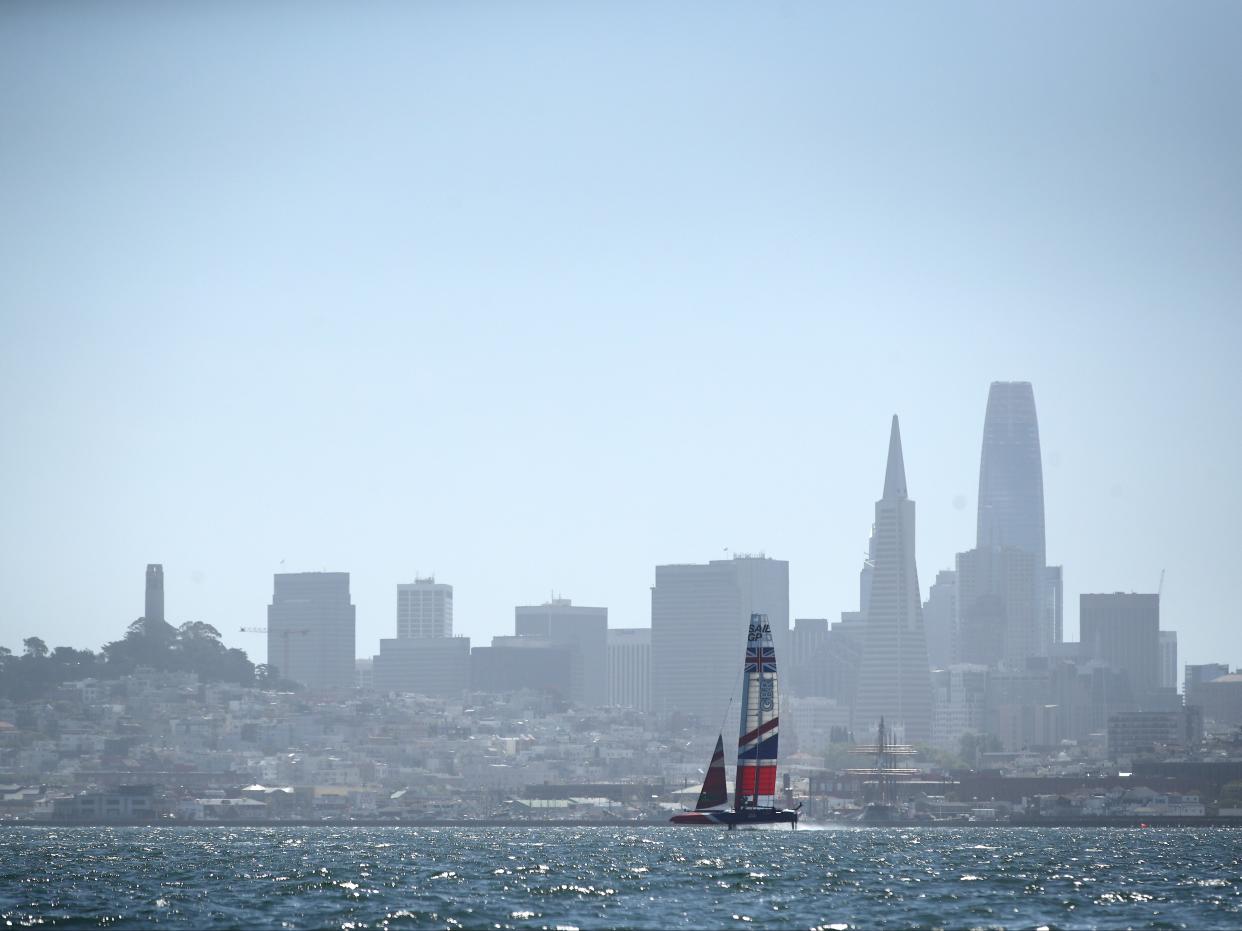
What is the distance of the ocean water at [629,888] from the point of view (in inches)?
2223

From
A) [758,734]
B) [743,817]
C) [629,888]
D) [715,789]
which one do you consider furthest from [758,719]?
[629,888]

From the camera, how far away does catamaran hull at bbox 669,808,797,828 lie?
106 m

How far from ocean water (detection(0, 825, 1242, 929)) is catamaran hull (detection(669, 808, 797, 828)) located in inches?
118

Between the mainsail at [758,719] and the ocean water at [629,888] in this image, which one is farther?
the mainsail at [758,719]

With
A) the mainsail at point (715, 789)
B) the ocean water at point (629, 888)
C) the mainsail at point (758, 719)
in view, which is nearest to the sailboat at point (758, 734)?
the mainsail at point (758, 719)

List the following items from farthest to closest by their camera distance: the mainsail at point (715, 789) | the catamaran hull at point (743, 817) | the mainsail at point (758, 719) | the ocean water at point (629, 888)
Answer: the mainsail at point (715, 789) < the catamaran hull at point (743, 817) < the mainsail at point (758, 719) < the ocean water at point (629, 888)

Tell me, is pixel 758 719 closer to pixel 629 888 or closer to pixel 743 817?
pixel 743 817

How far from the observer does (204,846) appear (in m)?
115

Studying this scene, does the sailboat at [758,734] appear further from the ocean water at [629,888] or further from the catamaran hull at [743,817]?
the ocean water at [629,888]

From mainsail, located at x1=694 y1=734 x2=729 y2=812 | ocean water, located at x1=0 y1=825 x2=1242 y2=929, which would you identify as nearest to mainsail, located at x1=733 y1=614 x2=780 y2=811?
ocean water, located at x1=0 y1=825 x2=1242 y2=929

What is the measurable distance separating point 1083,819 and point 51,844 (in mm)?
103293

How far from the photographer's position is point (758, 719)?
103438 millimetres

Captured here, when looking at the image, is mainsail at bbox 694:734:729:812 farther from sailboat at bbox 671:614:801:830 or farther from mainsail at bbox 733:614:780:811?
mainsail at bbox 733:614:780:811

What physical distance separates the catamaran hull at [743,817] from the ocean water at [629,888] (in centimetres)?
300
